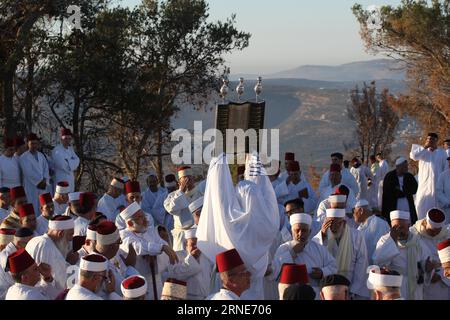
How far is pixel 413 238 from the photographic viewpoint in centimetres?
858

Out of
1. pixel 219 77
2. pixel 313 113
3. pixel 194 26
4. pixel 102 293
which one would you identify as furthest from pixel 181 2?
pixel 313 113

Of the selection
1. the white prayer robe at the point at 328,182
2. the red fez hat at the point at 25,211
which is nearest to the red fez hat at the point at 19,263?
the red fez hat at the point at 25,211

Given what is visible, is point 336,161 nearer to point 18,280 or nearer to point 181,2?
point 18,280

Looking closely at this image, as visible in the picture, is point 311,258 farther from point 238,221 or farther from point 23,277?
point 23,277

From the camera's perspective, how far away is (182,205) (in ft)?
33.8

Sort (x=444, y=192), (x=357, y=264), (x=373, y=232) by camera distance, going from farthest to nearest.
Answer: (x=444, y=192)
(x=373, y=232)
(x=357, y=264)

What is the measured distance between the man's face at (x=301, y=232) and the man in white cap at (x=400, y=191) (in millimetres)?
6324

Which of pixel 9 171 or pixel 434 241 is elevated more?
pixel 9 171

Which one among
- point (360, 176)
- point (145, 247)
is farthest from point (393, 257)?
point (360, 176)

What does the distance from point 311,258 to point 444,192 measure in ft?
21.2

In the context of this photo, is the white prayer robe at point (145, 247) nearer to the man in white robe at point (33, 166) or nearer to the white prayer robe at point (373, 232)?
the white prayer robe at point (373, 232)

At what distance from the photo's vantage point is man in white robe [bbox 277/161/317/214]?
12.3 metres

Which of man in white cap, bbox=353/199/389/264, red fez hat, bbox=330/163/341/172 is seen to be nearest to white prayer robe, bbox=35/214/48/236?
man in white cap, bbox=353/199/389/264

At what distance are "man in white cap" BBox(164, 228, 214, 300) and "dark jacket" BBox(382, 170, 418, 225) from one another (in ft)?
21.8
